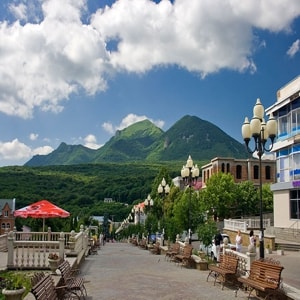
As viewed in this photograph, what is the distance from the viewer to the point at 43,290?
7.80 metres

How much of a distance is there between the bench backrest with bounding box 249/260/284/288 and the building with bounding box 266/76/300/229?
2607cm

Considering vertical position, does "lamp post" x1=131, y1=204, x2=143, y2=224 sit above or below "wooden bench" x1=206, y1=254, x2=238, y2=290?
above

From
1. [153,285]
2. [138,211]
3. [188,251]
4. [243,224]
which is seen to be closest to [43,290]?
[153,285]

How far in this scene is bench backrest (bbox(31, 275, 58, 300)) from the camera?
730 cm

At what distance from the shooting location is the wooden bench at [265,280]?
1065cm

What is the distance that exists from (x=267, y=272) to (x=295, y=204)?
2805cm

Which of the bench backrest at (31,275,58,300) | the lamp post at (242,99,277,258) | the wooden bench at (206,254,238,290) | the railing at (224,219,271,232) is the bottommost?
the wooden bench at (206,254,238,290)

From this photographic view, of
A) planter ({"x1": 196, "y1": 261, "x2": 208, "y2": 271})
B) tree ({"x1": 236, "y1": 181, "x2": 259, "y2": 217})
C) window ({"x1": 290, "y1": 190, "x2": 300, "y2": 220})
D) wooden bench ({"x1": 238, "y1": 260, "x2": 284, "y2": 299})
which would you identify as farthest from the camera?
tree ({"x1": 236, "y1": 181, "x2": 259, "y2": 217})

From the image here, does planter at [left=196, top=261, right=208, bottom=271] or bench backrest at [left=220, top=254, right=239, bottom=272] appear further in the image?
planter at [left=196, top=261, right=208, bottom=271]

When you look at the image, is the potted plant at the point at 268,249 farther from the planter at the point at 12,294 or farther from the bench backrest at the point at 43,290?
the planter at the point at 12,294

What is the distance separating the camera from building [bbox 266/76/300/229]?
122ft

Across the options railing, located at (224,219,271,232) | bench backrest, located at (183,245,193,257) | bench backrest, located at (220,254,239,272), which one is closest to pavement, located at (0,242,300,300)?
bench backrest, located at (220,254,239,272)

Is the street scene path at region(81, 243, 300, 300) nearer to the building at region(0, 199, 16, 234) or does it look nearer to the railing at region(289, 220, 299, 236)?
the railing at region(289, 220, 299, 236)

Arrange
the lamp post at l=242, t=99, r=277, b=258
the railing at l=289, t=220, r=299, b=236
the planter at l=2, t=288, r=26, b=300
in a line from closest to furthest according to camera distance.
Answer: the planter at l=2, t=288, r=26, b=300 < the lamp post at l=242, t=99, r=277, b=258 < the railing at l=289, t=220, r=299, b=236
